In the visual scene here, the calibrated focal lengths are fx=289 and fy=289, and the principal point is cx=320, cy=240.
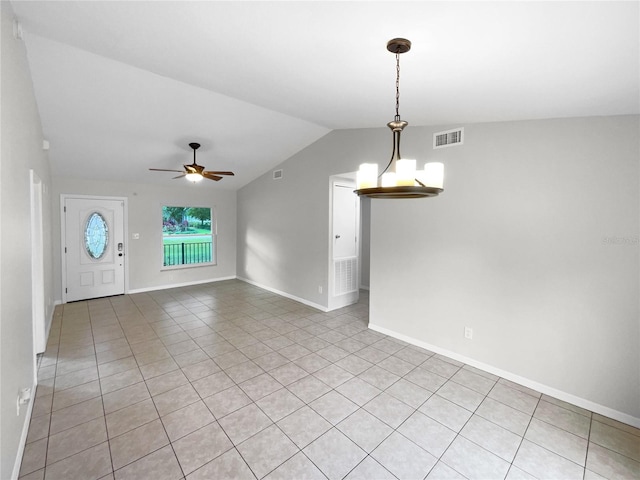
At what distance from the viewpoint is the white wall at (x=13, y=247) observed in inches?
63.9

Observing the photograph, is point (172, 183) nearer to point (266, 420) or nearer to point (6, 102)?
point (6, 102)

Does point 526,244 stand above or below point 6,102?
below

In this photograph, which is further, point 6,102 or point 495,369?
point 495,369

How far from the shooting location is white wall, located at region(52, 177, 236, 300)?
5.38 metres

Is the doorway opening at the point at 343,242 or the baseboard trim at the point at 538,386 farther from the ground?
the doorway opening at the point at 343,242

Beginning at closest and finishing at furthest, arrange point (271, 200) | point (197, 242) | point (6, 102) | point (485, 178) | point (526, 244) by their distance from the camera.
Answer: point (6, 102), point (526, 244), point (485, 178), point (271, 200), point (197, 242)

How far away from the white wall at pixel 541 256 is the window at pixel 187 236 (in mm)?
5346

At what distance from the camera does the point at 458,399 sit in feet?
8.77

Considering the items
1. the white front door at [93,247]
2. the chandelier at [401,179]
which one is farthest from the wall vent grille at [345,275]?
the white front door at [93,247]

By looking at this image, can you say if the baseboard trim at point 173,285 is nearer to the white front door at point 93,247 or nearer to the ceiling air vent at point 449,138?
the white front door at point 93,247

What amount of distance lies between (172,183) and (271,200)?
2226mm

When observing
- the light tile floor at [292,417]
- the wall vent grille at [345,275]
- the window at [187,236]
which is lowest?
the light tile floor at [292,417]

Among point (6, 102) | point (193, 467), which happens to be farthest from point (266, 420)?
point (6, 102)

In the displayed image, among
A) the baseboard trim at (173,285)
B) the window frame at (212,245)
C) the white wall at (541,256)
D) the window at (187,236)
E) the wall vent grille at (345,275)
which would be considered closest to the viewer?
the white wall at (541,256)
